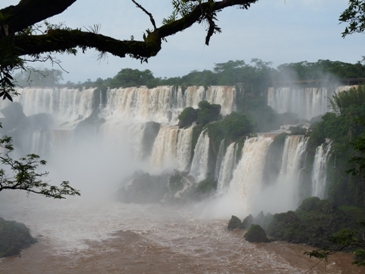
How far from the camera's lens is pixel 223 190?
19.6 metres

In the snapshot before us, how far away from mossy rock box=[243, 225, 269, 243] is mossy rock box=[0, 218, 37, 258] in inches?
273

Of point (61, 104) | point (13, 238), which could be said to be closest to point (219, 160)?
point (13, 238)

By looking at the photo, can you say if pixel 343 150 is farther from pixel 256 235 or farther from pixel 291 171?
pixel 256 235

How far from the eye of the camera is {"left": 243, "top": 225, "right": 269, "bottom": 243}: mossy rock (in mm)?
14297

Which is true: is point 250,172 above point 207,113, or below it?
below

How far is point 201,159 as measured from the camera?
21688mm

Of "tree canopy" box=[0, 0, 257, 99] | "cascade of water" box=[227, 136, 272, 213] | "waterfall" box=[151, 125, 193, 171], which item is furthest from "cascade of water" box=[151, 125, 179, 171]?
"tree canopy" box=[0, 0, 257, 99]

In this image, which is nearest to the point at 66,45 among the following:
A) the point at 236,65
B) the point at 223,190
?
the point at 223,190

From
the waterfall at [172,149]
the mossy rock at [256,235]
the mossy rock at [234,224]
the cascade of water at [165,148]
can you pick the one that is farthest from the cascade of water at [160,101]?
the mossy rock at [256,235]

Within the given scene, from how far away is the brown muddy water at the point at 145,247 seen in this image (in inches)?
489

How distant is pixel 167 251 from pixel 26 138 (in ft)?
60.3

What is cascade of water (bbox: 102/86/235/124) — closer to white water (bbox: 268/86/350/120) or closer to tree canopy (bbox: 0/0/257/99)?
white water (bbox: 268/86/350/120)

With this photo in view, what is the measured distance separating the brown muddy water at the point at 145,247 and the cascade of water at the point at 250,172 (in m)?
1.68

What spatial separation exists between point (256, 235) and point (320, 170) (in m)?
3.62
